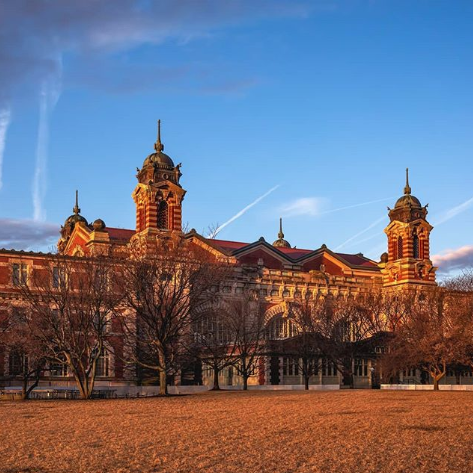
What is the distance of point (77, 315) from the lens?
46719 mm

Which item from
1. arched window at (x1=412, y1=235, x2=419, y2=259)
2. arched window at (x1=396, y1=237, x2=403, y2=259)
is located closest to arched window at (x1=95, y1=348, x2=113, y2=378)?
arched window at (x1=396, y1=237, x2=403, y2=259)

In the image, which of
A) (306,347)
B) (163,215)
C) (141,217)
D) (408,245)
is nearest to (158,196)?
(163,215)

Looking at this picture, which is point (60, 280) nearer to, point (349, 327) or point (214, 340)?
point (214, 340)

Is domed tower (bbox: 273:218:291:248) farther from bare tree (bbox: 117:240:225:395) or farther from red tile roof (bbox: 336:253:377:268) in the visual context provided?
bare tree (bbox: 117:240:225:395)

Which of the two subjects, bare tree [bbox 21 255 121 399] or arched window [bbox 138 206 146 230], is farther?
arched window [bbox 138 206 146 230]

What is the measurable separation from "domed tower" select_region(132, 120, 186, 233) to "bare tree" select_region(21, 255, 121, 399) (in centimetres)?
3240

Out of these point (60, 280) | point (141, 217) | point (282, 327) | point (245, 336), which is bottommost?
point (245, 336)

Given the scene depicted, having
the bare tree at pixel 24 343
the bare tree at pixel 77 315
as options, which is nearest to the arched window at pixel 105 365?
the bare tree at pixel 24 343

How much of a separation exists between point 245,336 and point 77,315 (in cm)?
1704

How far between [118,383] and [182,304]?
1945 cm

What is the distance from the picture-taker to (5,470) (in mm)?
17031

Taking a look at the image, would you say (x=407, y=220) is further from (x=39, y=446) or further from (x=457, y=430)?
(x=39, y=446)

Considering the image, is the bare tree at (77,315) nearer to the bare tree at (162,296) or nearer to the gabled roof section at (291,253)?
the bare tree at (162,296)

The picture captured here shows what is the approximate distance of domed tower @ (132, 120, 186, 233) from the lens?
271ft
